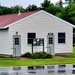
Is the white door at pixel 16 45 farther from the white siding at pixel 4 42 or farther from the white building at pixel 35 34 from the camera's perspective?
the white siding at pixel 4 42

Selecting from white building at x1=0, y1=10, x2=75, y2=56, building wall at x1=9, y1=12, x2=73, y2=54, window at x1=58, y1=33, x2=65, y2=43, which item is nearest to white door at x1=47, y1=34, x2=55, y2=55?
white building at x1=0, y1=10, x2=75, y2=56

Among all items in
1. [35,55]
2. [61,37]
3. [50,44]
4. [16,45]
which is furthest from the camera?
[61,37]

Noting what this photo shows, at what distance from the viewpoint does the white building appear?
33.4 meters

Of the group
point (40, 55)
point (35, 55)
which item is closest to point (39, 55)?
point (40, 55)

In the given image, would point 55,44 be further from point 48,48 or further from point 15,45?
point 15,45

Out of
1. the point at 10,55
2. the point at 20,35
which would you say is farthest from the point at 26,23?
the point at 10,55

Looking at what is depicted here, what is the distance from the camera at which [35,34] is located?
113 ft

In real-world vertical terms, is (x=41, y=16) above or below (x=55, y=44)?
above

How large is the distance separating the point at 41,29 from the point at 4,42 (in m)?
3.85

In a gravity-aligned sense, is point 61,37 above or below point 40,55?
above

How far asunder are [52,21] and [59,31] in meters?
1.26

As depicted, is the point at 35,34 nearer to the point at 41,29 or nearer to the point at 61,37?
the point at 41,29

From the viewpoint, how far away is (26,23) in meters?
33.9

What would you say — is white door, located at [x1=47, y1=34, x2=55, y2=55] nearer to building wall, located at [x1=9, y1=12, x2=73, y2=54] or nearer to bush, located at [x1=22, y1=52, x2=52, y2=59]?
building wall, located at [x1=9, y1=12, x2=73, y2=54]
